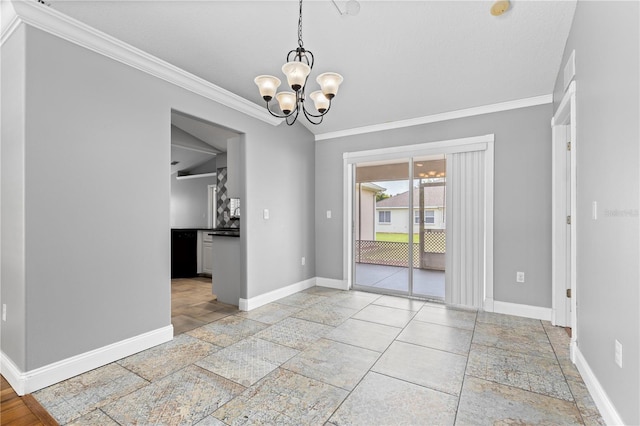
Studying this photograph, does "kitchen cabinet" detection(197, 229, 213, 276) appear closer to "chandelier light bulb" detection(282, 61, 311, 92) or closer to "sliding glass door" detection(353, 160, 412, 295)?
"sliding glass door" detection(353, 160, 412, 295)

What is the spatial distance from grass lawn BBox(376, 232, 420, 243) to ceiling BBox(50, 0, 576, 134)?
1.95 metres

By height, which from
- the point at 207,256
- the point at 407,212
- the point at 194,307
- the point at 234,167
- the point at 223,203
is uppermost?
the point at 234,167

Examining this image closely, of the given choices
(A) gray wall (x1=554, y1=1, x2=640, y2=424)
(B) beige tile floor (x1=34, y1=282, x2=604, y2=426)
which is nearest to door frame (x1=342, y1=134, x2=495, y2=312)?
(B) beige tile floor (x1=34, y1=282, x2=604, y2=426)

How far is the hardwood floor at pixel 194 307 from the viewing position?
3414 millimetres

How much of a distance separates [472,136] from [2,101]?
4.71m

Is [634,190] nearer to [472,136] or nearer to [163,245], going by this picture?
[472,136]

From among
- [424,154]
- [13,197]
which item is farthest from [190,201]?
[424,154]

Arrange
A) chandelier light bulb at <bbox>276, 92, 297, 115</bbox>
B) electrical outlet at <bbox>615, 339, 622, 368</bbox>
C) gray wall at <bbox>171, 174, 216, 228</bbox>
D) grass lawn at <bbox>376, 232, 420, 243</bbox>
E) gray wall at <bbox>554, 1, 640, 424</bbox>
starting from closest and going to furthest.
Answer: gray wall at <bbox>554, 1, 640, 424</bbox>, electrical outlet at <bbox>615, 339, 622, 368</bbox>, chandelier light bulb at <bbox>276, 92, 297, 115</bbox>, grass lawn at <bbox>376, 232, 420, 243</bbox>, gray wall at <bbox>171, 174, 216, 228</bbox>

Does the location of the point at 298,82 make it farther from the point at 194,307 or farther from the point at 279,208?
the point at 194,307

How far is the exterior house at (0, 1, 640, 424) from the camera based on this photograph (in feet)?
5.38

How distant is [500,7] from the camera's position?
2.31 meters

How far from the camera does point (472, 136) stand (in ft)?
12.8

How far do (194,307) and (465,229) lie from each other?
3.74 metres

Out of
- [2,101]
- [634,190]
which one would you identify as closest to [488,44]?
[634,190]
